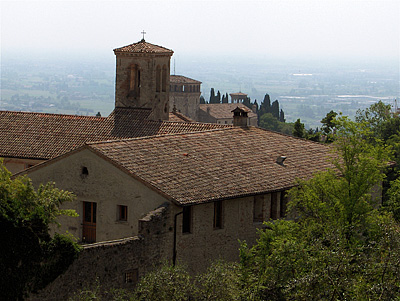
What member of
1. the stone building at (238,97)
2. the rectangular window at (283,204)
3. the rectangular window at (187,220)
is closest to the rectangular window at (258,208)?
the rectangular window at (283,204)

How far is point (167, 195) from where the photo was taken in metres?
27.0

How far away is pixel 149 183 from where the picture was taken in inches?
1081

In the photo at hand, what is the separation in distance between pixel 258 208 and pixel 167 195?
206 inches

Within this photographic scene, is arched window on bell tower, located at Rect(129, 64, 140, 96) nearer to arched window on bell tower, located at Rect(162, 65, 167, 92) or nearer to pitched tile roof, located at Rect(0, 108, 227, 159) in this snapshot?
arched window on bell tower, located at Rect(162, 65, 167, 92)

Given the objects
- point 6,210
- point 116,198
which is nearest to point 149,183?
point 116,198

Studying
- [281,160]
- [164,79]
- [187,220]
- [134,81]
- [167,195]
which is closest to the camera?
[167,195]

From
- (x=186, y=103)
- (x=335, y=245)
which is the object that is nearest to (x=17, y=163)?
(x=335, y=245)

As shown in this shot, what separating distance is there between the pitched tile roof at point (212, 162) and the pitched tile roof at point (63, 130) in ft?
17.9

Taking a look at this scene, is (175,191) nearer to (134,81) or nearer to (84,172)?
(84,172)

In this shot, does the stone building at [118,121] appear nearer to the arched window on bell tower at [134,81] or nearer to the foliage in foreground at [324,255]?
the arched window on bell tower at [134,81]

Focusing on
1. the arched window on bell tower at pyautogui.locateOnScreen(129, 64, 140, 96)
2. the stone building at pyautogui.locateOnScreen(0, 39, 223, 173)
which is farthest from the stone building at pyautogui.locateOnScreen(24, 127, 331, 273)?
the arched window on bell tower at pyautogui.locateOnScreen(129, 64, 140, 96)

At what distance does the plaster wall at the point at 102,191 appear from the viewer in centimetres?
2792

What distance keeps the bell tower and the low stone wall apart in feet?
70.7

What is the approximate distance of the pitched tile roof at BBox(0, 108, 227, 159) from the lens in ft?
133
